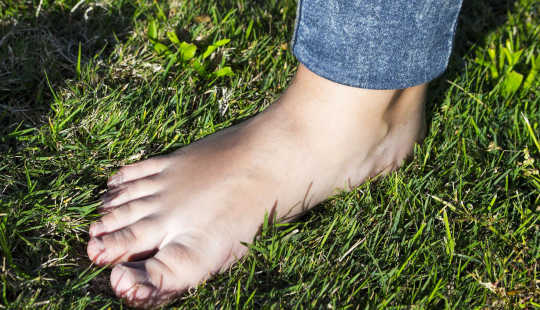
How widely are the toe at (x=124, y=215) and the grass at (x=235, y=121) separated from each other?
1.3 inches

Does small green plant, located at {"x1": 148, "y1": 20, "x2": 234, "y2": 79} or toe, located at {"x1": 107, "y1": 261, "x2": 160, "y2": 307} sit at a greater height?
small green plant, located at {"x1": 148, "y1": 20, "x2": 234, "y2": 79}

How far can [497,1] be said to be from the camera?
247 centimetres

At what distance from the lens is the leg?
1355 millimetres

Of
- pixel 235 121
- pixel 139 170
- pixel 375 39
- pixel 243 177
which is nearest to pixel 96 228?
pixel 139 170

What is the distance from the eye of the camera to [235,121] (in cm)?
174

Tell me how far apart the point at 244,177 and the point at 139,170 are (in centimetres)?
31

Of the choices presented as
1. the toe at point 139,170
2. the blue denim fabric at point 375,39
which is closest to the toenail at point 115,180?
the toe at point 139,170

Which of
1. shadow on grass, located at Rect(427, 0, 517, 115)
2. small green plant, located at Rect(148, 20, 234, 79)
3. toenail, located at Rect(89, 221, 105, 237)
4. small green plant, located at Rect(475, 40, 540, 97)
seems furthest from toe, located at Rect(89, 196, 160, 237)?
small green plant, located at Rect(475, 40, 540, 97)

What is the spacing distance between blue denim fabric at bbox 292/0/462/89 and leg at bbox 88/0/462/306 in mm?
67

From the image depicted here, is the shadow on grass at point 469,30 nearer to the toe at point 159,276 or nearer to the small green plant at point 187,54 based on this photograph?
the small green plant at point 187,54

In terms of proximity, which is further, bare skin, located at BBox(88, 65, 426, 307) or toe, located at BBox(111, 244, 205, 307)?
bare skin, located at BBox(88, 65, 426, 307)

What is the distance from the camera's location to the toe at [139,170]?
1.52 meters

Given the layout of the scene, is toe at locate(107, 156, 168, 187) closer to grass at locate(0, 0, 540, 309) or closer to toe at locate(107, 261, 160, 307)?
grass at locate(0, 0, 540, 309)

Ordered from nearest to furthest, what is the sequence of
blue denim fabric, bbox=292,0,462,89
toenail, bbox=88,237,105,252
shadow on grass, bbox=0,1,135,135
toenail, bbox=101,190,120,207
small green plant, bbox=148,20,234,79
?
blue denim fabric, bbox=292,0,462,89 < toenail, bbox=88,237,105,252 < toenail, bbox=101,190,120,207 < shadow on grass, bbox=0,1,135,135 < small green plant, bbox=148,20,234,79
